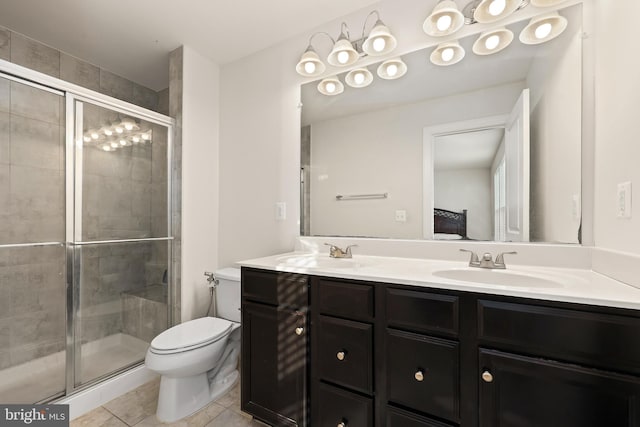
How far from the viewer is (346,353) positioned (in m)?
1.15

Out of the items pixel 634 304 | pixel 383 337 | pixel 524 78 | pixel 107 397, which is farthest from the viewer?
pixel 107 397

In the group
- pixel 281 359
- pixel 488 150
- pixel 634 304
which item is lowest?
pixel 281 359

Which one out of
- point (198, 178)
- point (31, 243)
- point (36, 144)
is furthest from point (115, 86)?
point (31, 243)

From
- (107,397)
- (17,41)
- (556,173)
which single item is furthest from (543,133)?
(17,41)

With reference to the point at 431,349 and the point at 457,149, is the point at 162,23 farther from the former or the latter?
the point at 431,349

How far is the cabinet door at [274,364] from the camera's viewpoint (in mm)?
1260

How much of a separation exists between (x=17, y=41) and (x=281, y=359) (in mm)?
2833

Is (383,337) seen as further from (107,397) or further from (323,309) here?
(107,397)

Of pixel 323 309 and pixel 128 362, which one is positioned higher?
pixel 323 309

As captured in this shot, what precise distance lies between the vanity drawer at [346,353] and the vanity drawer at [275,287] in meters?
0.15

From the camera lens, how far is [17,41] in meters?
1.92

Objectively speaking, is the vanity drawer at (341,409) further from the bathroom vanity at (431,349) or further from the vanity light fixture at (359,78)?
the vanity light fixture at (359,78)

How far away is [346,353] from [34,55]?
9.81ft

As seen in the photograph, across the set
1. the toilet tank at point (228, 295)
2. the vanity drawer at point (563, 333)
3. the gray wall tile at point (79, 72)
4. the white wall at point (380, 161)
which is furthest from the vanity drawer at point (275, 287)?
the gray wall tile at point (79, 72)
